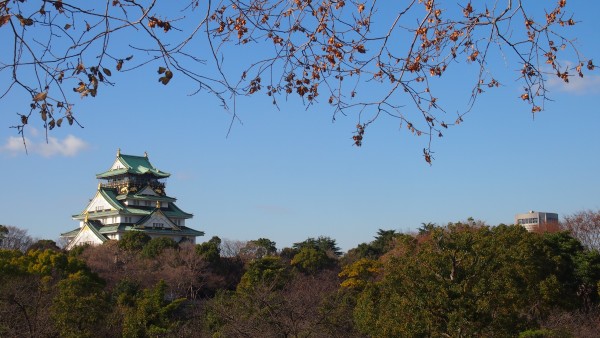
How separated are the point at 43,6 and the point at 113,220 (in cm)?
3685

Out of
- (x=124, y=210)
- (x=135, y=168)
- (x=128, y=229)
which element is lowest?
(x=128, y=229)

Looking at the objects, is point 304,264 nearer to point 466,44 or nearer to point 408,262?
point 408,262

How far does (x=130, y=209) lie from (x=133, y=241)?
7.26 meters

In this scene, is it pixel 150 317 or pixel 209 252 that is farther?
pixel 209 252

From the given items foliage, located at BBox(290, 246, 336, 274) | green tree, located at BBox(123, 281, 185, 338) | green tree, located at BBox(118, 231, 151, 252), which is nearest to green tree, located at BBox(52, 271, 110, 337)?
green tree, located at BBox(123, 281, 185, 338)

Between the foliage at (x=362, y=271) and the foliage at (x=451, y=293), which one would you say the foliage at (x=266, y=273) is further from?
the foliage at (x=451, y=293)

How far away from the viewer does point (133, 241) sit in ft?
105

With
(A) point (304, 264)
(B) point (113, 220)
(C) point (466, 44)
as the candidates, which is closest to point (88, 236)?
(B) point (113, 220)

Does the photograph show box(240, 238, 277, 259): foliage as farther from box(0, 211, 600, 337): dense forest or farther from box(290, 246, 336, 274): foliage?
box(0, 211, 600, 337): dense forest

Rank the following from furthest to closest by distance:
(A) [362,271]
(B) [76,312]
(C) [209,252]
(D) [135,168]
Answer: (D) [135,168] < (C) [209,252] < (A) [362,271] < (B) [76,312]

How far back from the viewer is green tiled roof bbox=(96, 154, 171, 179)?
134 ft

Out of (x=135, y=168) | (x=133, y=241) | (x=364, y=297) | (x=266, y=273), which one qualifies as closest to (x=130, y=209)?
(x=135, y=168)

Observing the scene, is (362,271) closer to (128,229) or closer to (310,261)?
(310,261)

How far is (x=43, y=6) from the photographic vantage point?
11.4ft
